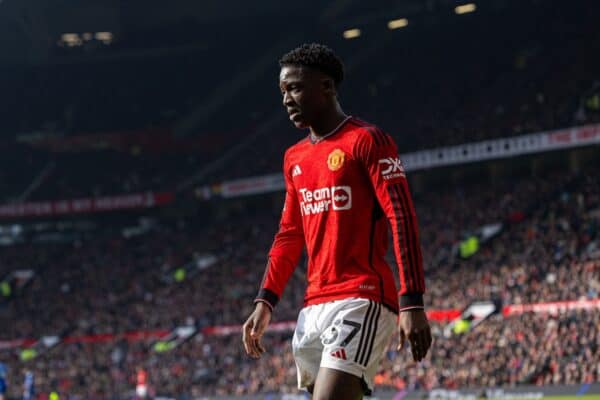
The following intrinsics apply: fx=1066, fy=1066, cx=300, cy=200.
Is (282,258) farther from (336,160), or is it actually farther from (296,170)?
(336,160)

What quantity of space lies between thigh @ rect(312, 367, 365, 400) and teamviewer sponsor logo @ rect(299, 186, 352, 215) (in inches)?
32.4

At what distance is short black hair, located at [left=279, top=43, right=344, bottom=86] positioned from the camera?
5441mm

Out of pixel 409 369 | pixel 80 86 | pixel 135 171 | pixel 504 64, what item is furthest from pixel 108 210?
pixel 409 369

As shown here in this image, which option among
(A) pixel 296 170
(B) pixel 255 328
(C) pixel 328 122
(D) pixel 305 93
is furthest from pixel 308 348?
(D) pixel 305 93

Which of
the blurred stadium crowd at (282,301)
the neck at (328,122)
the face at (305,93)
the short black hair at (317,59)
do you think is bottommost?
the blurred stadium crowd at (282,301)

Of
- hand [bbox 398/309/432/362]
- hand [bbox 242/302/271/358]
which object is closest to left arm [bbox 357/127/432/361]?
hand [bbox 398/309/432/362]

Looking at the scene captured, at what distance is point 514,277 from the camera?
31719 millimetres

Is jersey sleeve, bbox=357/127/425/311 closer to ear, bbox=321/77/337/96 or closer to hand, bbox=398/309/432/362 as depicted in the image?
hand, bbox=398/309/432/362

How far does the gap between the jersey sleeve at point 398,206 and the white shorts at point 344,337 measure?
0.31 m

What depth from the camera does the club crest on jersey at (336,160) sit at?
5379mm

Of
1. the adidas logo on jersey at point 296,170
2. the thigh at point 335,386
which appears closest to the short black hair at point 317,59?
the adidas logo on jersey at point 296,170

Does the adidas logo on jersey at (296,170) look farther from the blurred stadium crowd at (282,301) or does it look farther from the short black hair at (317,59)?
the blurred stadium crowd at (282,301)

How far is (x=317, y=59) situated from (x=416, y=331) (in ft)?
4.97

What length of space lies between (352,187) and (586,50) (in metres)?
39.2
